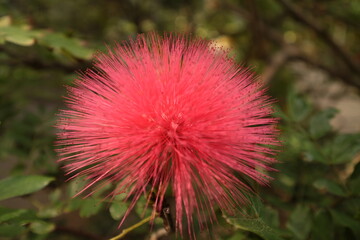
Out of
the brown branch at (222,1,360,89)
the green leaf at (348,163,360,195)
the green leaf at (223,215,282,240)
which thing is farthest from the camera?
the brown branch at (222,1,360,89)

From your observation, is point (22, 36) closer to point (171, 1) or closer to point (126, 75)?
point (126, 75)

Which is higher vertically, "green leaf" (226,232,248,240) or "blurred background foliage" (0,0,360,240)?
"blurred background foliage" (0,0,360,240)

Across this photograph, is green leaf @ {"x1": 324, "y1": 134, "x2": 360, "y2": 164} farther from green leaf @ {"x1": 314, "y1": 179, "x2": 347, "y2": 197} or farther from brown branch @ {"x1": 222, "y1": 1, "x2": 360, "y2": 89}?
brown branch @ {"x1": 222, "y1": 1, "x2": 360, "y2": 89}

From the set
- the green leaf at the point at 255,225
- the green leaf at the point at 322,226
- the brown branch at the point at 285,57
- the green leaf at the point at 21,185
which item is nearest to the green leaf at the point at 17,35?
the green leaf at the point at 21,185

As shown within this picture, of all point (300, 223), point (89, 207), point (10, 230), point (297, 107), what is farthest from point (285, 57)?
point (10, 230)

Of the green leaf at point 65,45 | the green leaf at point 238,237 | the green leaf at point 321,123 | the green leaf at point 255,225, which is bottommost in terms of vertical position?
the green leaf at point 238,237

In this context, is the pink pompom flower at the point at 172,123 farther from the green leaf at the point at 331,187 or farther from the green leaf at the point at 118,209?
the green leaf at the point at 331,187

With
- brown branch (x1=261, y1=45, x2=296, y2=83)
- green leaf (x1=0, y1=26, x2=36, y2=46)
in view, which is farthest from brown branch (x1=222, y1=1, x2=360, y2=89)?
green leaf (x1=0, y1=26, x2=36, y2=46)
